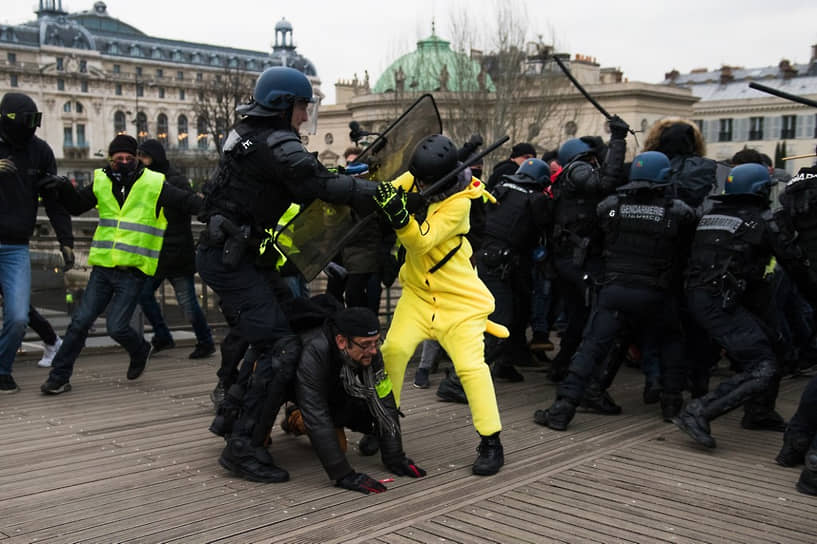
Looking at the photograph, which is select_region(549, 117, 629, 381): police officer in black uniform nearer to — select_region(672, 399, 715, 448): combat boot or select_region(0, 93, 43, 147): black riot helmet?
select_region(672, 399, 715, 448): combat boot

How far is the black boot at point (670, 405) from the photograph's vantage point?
7.16 m

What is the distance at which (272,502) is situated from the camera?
17.0 ft

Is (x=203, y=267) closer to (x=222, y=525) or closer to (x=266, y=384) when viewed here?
(x=266, y=384)

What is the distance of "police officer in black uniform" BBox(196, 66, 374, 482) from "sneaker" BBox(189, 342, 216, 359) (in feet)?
13.3

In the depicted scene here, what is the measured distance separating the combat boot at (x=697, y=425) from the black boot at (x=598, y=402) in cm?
103

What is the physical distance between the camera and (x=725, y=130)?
8788 centimetres

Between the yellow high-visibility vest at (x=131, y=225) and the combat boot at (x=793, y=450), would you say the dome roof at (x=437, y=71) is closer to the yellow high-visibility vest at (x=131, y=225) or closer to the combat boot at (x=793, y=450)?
the yellow high-visibility vest at (x=131, y=225)

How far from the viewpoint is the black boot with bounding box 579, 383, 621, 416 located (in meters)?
7.38

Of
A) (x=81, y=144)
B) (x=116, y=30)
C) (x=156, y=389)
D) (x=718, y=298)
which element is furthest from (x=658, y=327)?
(x=116, y=30)

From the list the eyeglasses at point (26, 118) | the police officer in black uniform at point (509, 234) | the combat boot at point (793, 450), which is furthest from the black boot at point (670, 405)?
the eyeglasses at point (26, 118)

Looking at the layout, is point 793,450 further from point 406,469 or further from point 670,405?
point 406,469

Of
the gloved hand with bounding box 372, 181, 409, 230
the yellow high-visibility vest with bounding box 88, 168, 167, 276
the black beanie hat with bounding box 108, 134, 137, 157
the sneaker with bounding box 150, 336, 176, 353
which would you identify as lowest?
the sneaker with bounding box 150, 336, 176, 353

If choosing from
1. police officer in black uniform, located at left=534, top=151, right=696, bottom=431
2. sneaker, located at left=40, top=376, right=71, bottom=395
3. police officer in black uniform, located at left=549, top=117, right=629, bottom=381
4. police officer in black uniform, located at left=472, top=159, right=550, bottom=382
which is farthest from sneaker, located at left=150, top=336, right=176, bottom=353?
police officer in black uniform, located at left=534, top=151, right=696, bottom=431

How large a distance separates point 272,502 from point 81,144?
12977 centimetres
